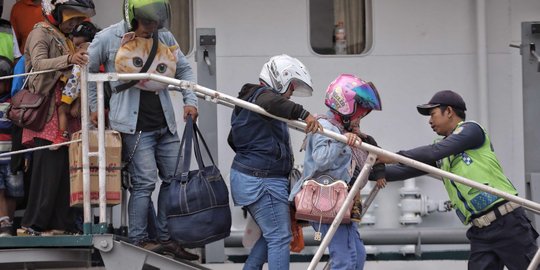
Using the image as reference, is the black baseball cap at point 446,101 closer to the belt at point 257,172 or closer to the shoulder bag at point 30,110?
the belt at point 257,172

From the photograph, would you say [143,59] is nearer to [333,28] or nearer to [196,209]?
[196,209]

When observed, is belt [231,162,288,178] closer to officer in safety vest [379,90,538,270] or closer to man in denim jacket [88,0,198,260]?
man in denim jacket [88,0,198,260]

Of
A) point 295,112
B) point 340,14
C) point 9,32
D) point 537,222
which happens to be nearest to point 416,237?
point 537,222

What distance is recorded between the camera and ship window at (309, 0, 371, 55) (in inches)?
422

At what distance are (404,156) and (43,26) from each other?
244cm

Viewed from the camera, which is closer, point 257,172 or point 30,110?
point 257,172

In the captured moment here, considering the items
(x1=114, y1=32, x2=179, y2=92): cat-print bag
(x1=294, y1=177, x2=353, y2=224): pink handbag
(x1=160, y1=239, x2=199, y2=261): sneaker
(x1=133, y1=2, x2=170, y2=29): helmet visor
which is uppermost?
(x1=133, y1=2, x2=170, y2=29): helmet visor

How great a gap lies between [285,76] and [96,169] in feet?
4.22

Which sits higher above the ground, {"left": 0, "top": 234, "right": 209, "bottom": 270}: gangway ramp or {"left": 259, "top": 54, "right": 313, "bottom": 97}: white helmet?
{"left": 259, "top": 54, "right": 313, "bottom": 97}: white helmet

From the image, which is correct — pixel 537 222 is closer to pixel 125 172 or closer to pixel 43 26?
pixel 125 172

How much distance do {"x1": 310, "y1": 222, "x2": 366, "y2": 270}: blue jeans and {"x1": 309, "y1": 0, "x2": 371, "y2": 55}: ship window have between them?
8.89ft

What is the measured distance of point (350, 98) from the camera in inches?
322

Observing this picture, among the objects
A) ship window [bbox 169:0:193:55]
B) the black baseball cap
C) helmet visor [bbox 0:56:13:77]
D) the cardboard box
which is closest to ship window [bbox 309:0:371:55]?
ship window [bbox 169:0:193:55]

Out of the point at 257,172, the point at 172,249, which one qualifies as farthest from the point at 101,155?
A: the point at 257,172
